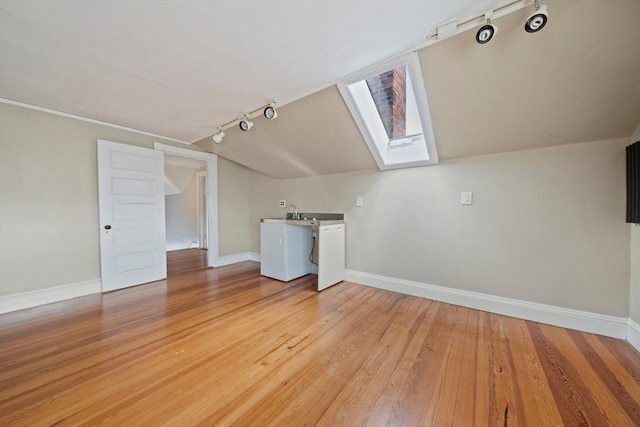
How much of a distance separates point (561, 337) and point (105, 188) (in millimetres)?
5331

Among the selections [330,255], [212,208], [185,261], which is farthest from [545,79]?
[185,261]

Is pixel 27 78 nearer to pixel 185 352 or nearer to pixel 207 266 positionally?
pixel 185 352

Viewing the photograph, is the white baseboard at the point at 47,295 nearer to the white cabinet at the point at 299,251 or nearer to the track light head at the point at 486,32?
the white cabinet at the point at 299,251

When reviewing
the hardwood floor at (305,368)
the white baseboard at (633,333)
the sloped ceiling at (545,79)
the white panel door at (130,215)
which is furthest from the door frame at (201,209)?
the white baseboard at (633,333)

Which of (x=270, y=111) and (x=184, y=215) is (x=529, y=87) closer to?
(x=270, y=111)

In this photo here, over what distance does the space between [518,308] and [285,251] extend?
111 inches

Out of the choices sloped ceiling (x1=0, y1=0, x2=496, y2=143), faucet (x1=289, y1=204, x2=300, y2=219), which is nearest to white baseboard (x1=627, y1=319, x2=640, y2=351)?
sloped ceiling (x1=0, y1=0, x2=496, y2=143)

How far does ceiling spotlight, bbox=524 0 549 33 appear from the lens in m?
1.21

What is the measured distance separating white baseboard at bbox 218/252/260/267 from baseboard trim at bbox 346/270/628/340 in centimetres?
Result: 282

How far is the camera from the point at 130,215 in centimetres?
327

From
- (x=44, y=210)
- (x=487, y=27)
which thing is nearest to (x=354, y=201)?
(x=487, y=27)

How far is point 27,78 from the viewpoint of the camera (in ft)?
6.62

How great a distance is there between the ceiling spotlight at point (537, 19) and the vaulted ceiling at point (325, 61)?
0.11 m

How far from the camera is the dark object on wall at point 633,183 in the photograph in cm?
174
